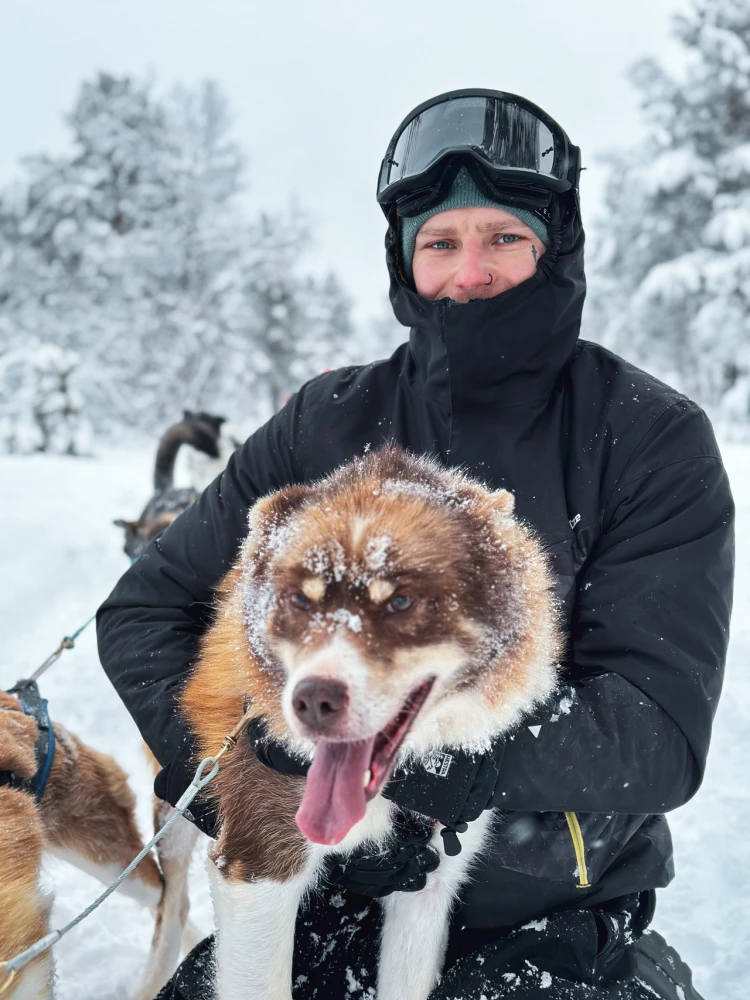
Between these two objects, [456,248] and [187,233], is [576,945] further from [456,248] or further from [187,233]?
[187,233]

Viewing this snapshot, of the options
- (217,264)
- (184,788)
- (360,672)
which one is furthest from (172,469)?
(217,264)

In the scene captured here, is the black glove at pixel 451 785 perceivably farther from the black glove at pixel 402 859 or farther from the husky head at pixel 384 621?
the black glove at pixel 402 859

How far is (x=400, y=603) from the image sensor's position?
5.64ft

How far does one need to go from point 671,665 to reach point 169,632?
1.51 meters

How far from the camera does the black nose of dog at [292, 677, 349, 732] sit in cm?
151

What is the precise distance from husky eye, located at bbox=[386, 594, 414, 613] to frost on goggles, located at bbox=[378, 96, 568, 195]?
4.59 feet

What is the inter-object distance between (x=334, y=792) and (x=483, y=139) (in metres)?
1.99

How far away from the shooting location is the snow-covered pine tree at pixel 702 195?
17688mm

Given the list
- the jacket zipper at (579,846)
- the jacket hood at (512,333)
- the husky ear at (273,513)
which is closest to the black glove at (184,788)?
the husky ear at (273,513)

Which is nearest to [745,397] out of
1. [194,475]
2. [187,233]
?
[194,475]

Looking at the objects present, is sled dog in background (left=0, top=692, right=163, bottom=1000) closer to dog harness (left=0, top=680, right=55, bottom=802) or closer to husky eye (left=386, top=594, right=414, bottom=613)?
dog harness (left=0, top=680, right=55, bottom=802)

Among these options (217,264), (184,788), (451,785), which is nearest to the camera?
(451,785)

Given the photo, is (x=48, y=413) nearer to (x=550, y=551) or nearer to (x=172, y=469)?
(x=172, y=469)

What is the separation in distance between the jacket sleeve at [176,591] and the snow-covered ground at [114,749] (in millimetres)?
925
